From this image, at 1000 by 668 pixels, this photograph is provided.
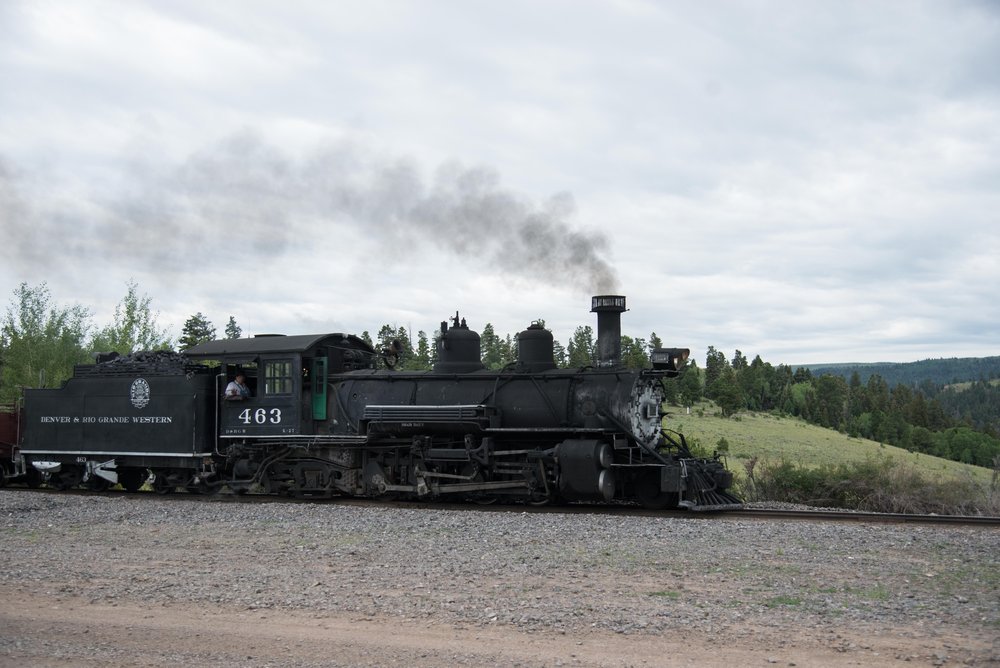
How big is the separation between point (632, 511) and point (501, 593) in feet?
22.9

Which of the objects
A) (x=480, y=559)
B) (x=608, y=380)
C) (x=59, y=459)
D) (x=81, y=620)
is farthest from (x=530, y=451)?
(x=59, y=459)

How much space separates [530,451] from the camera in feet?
49.6

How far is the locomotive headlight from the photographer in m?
15.2

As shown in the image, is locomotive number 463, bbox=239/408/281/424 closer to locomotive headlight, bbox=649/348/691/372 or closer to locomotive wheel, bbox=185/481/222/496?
locomotive wheel, bbox=185/481/222/496

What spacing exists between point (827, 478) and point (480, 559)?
10.2 metres

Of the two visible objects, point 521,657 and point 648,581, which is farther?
point 648,581

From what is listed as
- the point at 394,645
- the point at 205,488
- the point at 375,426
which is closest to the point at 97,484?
the point at 205,488

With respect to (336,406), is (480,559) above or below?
below

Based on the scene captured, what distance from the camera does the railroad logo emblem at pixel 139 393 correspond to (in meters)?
18.5

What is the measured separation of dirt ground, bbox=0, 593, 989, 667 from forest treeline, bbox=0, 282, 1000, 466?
9934 millimetres

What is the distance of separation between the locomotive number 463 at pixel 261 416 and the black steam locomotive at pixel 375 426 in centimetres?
3

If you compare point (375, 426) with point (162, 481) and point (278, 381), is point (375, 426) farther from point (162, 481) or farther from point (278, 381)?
point (162, 481)

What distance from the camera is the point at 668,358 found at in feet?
50.1

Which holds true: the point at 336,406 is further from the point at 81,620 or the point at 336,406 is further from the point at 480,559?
the point at 81,620
